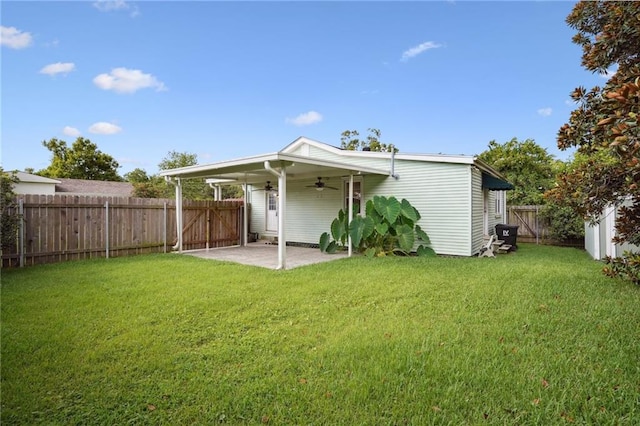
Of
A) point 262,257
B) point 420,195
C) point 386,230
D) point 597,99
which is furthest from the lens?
point 420,195

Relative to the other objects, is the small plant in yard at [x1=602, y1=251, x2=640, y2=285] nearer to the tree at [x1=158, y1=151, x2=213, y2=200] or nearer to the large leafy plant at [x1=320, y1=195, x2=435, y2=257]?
the large leafy plant at [x1=320, y1=195, x2=435, y2=257]

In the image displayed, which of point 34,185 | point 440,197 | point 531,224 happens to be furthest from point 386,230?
point 34,185

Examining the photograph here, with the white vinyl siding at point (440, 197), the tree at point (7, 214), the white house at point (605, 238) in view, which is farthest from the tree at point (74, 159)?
the white house at point (605, 238)

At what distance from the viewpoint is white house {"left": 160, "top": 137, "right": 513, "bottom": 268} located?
808cm

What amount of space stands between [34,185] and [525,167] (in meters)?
28.1

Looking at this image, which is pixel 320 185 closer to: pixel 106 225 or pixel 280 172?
pixel 280 172

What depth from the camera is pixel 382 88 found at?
1330 centimetres

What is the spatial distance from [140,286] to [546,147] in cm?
1979

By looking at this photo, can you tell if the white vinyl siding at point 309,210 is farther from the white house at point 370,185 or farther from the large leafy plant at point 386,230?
the large leafy plant at point 386,230

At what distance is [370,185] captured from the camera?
10258mm

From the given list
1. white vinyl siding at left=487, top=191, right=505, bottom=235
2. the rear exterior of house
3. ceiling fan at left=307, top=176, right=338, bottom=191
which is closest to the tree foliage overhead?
the rear exterior of house

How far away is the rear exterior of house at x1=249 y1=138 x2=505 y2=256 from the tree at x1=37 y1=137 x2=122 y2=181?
25.4m

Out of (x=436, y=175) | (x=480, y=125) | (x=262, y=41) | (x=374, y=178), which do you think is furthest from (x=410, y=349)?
(x=480, y=125)

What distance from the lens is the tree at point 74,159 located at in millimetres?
28031
